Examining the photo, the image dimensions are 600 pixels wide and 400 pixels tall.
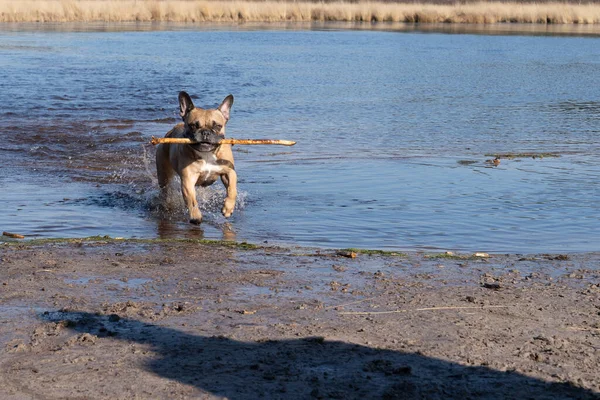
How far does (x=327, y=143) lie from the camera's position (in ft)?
44.0

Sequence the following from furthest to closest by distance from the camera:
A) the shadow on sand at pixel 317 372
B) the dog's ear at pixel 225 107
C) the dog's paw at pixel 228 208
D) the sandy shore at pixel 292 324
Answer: the dog's ear at pixel 225 107 → the dog's paw at pixel 228 208 → the sandy shore at pixel 292 324 → the shadow on sand at pixel 317 372

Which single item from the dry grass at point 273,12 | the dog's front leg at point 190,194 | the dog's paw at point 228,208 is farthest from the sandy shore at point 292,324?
the dry grass at point 273,12

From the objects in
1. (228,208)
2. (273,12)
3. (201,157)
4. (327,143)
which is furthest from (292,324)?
(273,12)

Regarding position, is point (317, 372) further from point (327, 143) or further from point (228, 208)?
point (327, 143)

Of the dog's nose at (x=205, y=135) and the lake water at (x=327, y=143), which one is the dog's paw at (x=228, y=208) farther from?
the dog's nose at (x=205, y=135)

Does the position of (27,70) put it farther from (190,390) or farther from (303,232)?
(190,390)

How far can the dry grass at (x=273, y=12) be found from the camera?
42.8m

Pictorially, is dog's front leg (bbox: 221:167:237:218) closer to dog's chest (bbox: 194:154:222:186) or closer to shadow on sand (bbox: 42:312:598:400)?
dog's chest (bbox: 194:154:222:186)

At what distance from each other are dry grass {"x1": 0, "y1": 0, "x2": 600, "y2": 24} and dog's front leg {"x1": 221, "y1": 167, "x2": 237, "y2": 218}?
3593 cm

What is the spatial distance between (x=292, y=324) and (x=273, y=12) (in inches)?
1707

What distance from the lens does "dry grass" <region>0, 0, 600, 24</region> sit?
42844 millimetres

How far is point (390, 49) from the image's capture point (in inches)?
1235

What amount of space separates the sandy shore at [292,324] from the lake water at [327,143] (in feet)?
3.95

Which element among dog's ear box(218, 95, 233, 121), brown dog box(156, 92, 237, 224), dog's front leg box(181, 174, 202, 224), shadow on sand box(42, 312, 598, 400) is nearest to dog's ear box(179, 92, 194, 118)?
brown dog box(156, 92, 237, 224)
